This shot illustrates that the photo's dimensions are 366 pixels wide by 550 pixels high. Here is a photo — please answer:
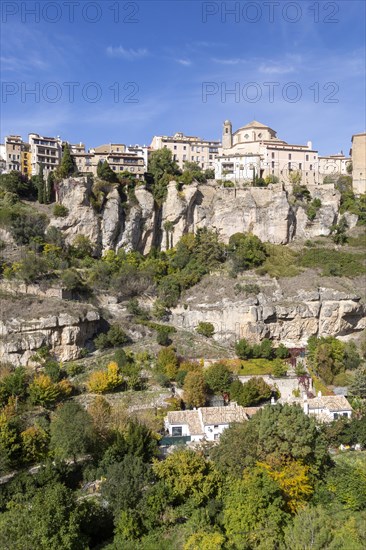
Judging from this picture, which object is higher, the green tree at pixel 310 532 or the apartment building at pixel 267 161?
the apartment building at pixel 267 161

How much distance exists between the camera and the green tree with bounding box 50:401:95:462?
22859mm

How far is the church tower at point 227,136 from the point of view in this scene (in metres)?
66.6

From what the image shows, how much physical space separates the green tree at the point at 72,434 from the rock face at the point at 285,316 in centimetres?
1679

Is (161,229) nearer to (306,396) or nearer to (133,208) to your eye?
(133,208)

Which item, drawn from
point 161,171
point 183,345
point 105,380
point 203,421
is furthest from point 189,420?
point 161,171

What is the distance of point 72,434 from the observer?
23031 mm

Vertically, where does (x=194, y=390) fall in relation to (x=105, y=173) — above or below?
below

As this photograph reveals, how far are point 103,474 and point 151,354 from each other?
1357 cm

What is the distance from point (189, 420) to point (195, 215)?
2671 cm

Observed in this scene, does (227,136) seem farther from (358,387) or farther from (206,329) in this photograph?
(358,387)

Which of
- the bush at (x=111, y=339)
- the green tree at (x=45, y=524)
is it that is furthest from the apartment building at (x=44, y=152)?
the green tree at (x=45, y=524)

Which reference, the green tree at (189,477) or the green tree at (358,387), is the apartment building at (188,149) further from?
the green tree at (189,477)

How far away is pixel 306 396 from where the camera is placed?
105 ft

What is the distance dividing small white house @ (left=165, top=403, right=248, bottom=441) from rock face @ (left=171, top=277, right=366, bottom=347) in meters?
10.6
